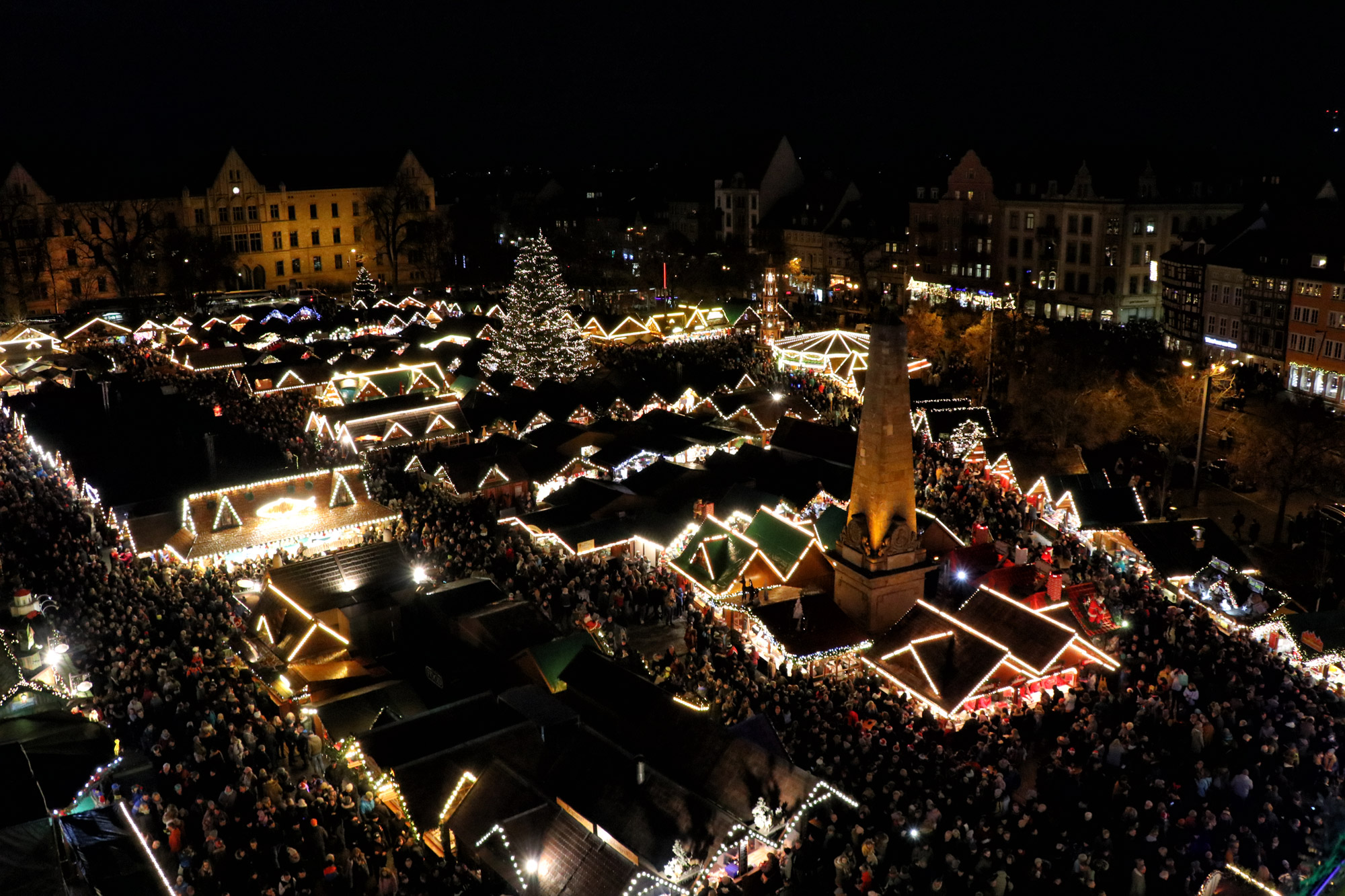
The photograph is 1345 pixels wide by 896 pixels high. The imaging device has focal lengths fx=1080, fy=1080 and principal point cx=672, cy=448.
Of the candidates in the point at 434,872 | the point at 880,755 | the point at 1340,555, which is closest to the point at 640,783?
the point at 434,872

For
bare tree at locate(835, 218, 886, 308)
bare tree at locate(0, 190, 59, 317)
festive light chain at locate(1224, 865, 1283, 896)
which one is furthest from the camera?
bare tree at locate(835, 218, 886, 308)

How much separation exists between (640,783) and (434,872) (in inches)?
94.4

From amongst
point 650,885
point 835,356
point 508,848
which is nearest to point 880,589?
point 650,885

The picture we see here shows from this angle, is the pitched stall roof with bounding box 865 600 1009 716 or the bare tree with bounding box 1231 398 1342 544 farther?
the bare tree with bounding box 1231 398 1342 544

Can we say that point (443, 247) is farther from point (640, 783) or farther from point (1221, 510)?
point (640, 783)

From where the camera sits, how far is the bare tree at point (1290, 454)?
22.6 metres

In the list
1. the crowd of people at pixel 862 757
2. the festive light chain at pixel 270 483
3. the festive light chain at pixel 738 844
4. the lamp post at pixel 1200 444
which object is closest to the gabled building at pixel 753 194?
the lamp post at pixel 1200 444

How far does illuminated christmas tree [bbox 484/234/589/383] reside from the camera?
1437 inches

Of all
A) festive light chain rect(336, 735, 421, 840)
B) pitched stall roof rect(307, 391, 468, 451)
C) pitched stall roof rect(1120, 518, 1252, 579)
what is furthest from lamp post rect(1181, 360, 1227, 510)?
festive light chain rect(336, 735, 421, 840)

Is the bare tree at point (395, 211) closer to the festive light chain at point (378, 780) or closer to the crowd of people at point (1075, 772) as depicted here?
the festive light chain at point (378, 780)

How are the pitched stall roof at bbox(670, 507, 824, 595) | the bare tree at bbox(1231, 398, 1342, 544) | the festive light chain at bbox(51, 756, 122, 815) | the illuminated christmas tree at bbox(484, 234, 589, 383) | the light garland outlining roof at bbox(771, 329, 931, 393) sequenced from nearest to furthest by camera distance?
the festive light chain at bbox(51, 756, 122, 815) → the pitched stall roof at bbox(670, 507, 824, 595) → the bare tree at bbox(1231, 398, 1342, 544) → the light garland outlining roof at bbox(771, 329, 931, 393) → the illuminated christmas tree at bbox(484, 234, 589, 383)

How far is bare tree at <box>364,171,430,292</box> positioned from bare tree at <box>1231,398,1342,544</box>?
4965 cm

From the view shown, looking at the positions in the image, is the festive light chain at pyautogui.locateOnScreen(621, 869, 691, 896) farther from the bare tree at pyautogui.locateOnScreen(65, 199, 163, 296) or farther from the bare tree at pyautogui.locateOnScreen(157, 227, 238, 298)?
the bare tree at pyautogui.locateOnScreen(65, 199, 163, 296)

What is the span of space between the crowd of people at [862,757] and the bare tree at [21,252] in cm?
3994
